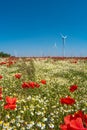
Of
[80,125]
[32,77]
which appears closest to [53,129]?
[80,125]

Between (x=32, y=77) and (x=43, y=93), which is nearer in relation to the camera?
(x=43, y=93)

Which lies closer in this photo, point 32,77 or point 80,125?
point 80,125

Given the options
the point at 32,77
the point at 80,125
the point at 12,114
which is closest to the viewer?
the point at 80,125

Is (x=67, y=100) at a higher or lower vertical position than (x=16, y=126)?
higher

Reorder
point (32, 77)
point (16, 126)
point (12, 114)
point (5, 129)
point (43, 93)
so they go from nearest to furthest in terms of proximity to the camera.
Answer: point (5, 129) < point (16, 126) < point (12, 114) < point (43, 93) < point (32, 77)

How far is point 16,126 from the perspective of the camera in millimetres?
6312

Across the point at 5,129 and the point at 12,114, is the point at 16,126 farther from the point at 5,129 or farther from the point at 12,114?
the point at 12,114

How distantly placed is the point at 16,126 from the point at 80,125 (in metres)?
3.74

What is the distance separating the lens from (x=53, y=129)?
611 cm

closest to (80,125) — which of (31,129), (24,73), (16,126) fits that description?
(31,129)

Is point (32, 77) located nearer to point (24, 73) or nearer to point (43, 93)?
point (24, 73)

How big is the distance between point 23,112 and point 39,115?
1.39 ft

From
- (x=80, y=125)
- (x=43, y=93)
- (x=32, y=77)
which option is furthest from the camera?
(x=32, y=77)

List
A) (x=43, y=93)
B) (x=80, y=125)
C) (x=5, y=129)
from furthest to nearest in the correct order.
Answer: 1. (x=43, y=93)
2. (x=5, y=129)
3. (x=80, y=125)
